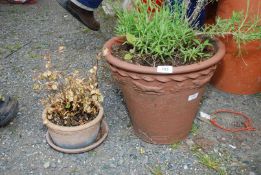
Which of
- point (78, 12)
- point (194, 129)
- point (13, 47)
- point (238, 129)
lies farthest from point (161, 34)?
point (13, 47)

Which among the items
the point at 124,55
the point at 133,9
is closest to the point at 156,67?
the point at 124,55

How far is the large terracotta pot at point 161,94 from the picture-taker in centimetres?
183

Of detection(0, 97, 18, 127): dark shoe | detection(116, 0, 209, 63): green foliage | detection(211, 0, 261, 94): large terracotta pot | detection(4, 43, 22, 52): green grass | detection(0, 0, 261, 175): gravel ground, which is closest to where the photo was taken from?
detection(116, 0, 209, 63): green foliage

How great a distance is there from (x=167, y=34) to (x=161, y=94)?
0.99 ft

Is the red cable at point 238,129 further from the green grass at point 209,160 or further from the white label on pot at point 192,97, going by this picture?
the white label on pot at point 192,97

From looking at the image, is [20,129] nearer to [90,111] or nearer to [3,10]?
[90,111]

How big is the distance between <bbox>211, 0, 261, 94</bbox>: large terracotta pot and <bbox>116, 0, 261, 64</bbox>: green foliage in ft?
1.28

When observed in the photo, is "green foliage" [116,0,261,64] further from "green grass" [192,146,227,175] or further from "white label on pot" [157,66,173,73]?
"green grass" [192,146,227,175]

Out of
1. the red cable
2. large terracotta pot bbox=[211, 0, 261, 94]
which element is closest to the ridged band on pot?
the red cable

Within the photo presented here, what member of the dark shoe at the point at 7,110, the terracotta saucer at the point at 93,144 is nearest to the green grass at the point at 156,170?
the terracotta saucer at the point at 93,144

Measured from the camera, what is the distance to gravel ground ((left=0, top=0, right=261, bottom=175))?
2004mm

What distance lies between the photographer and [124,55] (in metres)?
2.00

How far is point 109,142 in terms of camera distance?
218 centimetres

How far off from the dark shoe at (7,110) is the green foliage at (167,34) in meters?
0.82
